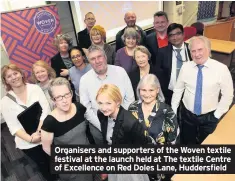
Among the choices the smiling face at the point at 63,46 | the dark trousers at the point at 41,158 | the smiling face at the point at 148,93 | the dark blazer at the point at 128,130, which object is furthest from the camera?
the smiling face at the point at 63,46

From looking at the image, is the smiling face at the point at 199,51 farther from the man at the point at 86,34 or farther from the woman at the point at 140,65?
the man at the point at 86,34

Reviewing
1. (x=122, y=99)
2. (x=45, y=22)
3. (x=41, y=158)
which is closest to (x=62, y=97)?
(x=122, y=99)

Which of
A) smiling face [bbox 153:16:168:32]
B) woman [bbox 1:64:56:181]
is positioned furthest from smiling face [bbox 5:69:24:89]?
smiling face [bbox 153:16:168:32]

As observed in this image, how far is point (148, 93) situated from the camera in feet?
6.15

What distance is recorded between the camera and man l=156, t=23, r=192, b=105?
2.64 metres

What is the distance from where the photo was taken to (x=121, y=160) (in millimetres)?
1759

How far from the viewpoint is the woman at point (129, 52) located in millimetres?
2764

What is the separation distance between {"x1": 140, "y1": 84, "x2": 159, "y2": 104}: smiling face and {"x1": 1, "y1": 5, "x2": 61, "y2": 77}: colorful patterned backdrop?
265 centimetres

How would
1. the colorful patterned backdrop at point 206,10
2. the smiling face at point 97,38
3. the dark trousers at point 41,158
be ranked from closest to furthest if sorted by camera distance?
the dark trousers at point 41,158, the smiling face at point 97,38, the colorful patterned backdrop at point 206,10

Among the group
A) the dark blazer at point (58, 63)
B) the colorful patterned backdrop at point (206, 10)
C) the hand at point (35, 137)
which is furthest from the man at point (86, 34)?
the colorful patterned backdrop at point (206, 10)

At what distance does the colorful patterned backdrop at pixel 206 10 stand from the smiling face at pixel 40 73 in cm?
675

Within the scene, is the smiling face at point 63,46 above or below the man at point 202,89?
above

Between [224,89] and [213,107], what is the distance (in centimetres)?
23
